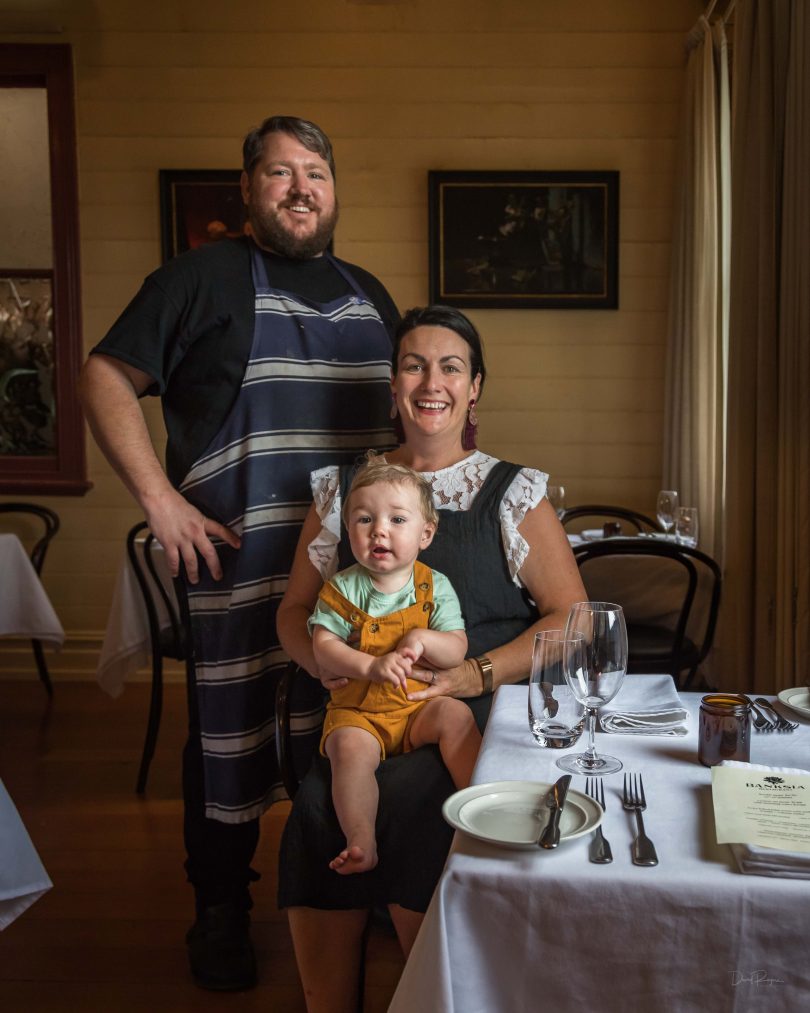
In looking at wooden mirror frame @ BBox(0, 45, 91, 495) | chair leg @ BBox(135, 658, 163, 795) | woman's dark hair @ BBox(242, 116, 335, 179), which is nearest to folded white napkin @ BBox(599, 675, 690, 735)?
woman's dark hair @ BBox(242, 116, 335, 179)

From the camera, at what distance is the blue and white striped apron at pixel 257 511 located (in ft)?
7.27

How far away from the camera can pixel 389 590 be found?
1886 millimetres

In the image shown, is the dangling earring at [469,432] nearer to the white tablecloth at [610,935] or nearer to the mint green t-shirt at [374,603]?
the mint green t-shirt at [374,603]

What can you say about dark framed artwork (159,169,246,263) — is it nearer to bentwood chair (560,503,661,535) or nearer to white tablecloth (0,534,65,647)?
white tablecloth (0,534,65,647)

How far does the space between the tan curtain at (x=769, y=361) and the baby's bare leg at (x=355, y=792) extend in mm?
1752

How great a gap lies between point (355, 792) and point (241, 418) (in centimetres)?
90

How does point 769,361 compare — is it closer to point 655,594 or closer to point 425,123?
point 655,594

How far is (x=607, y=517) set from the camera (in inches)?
199

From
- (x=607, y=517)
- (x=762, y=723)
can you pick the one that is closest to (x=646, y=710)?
(x=762, y=723)

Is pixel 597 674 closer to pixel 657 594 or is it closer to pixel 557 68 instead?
pixel 657 594

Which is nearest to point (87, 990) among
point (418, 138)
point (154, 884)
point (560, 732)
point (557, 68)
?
point (154, 884)

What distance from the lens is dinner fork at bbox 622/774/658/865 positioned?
1.03 metres

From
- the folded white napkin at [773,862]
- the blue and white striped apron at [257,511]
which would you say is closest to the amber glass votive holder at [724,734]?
the folded white napkin at [773,862]

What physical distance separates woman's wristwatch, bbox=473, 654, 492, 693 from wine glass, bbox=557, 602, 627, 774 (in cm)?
52
